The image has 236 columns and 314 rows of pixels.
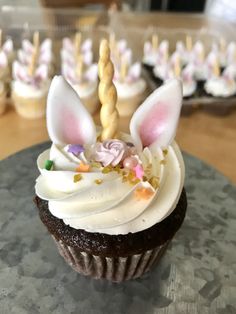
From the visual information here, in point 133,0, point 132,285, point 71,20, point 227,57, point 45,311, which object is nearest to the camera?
point 45,311

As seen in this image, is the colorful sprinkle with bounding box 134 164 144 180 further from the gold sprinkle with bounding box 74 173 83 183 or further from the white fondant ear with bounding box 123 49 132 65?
the white fondant ear with bounding box 123 49 132 65

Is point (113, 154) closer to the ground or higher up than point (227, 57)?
higher up

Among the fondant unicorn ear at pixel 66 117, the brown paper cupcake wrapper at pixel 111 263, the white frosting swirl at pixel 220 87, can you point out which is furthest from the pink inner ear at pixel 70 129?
the white frosting swirl at pixel 220 87

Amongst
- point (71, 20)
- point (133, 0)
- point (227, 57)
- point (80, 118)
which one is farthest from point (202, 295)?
point (133, 0)

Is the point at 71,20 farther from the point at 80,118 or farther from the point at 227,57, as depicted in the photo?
the point at 80,118

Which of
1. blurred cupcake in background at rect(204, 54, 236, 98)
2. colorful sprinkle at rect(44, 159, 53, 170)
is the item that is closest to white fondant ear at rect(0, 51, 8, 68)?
blurred cupcake in background at rect(204, 54, 236, 98)

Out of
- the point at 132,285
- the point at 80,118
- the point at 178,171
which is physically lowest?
the point at 132,285

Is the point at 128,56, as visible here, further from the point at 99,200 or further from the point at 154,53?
the point at 99,200
